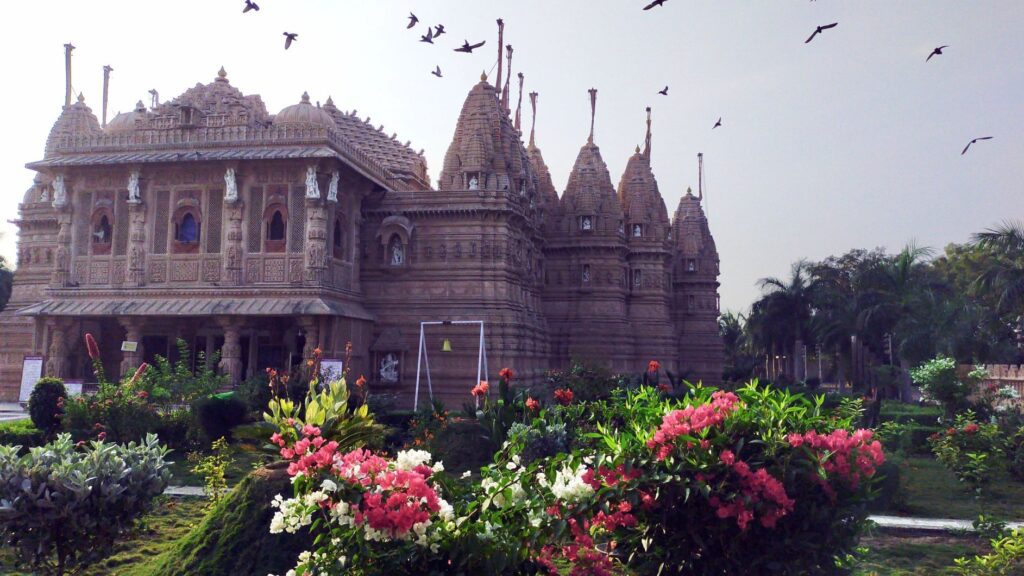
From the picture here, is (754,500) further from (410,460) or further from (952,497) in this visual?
(952,497)

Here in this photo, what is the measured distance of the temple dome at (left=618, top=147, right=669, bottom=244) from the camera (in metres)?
40.1

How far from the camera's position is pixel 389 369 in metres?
28.4

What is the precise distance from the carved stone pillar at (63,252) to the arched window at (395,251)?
34.2 feet

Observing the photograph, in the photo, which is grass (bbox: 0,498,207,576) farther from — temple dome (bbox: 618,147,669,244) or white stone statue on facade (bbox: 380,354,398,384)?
temple dome (bbox: 618,147,669,244)

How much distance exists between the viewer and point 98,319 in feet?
92.2

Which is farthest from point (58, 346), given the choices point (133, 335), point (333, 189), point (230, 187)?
point (333, 189)

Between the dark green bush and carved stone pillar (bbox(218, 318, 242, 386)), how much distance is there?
9.58 m

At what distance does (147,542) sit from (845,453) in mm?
7523

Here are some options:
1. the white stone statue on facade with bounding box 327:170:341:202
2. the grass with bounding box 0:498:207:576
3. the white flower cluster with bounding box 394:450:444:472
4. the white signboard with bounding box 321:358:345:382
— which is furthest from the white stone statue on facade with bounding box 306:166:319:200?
the white flower cluster with bounding box 394:450:444:472

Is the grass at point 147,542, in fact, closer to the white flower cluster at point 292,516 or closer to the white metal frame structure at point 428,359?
the white flower cluster at point 292,516

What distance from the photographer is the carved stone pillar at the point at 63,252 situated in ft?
91.9

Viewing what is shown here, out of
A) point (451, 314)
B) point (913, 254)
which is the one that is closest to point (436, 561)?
point (451, 314)

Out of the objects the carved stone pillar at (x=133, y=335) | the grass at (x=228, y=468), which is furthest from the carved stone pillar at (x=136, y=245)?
the grass at (x=228, y=468)

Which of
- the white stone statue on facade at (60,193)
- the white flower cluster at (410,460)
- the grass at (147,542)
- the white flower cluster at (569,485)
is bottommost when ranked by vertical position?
the grass at (147,542)
